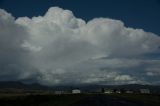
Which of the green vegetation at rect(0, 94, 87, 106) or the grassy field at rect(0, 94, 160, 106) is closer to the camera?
the green vegetation at rect(0, 94, 87, 106)

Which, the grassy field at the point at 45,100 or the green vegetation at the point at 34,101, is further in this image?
the grassy field at the point at 45,100

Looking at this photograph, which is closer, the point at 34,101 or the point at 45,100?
the point at 34,101

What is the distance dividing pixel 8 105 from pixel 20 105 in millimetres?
3410

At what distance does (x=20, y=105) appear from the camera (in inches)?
3034

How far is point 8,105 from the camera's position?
244ft

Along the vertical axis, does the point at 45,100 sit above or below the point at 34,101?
above
